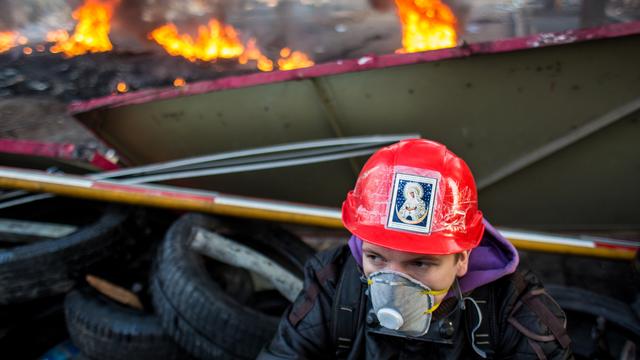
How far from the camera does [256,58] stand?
762 centimetres

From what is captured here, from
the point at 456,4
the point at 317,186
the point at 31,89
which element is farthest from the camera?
the point at 456,4

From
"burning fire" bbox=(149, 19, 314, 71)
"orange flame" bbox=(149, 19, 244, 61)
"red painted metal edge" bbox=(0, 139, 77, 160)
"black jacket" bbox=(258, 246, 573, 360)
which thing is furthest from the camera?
"orange flame" bbox=(149, 19, 244, 61)

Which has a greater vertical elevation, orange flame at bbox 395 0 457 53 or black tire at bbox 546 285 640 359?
orange flame at bbox 395 0 457 53

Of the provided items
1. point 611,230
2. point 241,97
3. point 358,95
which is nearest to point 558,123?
point 611,230

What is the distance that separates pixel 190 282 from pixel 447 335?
63.8 inches

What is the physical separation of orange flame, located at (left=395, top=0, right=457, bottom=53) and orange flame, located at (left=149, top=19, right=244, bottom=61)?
2.60m

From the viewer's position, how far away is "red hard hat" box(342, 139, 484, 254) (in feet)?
4.82

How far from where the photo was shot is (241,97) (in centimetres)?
364

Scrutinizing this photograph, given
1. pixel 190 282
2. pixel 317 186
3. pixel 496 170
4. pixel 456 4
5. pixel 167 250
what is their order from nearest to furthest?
pixel 190 282 < pixel 167 250 < pixel 496 170 < pixel 317 186 < pixel 456 4

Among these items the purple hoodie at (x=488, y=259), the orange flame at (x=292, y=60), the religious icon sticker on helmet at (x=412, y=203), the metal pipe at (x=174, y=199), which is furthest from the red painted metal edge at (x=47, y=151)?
the orange flame at (x=292, y=60)

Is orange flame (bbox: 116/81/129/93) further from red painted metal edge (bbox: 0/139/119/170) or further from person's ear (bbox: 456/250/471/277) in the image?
person's ear (bbox: 456/250/471/277)

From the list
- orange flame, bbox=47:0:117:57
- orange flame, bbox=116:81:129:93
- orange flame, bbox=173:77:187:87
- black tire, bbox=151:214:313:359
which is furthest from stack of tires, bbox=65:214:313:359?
orange flame, bbox=47:0:117:57

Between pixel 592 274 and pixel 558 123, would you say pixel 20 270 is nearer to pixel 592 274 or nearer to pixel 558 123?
pixel 558 123

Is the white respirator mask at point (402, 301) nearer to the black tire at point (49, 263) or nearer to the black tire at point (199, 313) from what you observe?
the black tire at point (199, 313)
